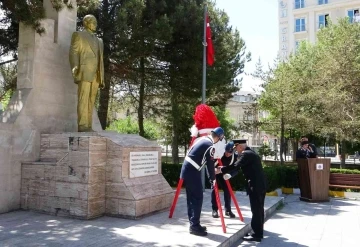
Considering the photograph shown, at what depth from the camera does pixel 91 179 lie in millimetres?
6988

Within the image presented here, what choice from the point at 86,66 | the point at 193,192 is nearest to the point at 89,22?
the point at 86,66

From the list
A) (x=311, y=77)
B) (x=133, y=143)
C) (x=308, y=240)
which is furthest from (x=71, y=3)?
(x=311, y=77)

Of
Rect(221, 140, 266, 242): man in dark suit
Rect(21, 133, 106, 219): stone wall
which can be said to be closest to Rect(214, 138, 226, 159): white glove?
Rect(221, 140, 266, 242): man in dark suit

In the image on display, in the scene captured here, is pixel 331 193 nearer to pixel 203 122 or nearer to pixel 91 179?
pixel 203 122

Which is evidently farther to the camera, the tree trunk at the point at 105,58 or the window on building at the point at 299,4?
the window on building at the point at 299,4

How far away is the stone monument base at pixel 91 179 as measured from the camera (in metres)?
7.01

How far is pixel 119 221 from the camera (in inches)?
269

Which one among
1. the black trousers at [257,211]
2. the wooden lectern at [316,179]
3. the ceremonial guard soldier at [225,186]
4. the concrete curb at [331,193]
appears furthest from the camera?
the concrete curb at [331,193]

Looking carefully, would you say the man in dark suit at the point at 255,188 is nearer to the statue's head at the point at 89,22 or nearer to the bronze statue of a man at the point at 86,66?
the bronze statue of a man at the point at 86,66

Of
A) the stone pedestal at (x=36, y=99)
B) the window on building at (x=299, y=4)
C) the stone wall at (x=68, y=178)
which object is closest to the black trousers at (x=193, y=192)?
the stone wall at (x=68, y=178)

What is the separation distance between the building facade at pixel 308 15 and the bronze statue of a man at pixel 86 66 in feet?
133

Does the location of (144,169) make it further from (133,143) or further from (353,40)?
(353,40)

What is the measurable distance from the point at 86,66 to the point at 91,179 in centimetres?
268

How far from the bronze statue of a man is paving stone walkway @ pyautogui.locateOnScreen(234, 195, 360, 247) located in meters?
4.51
